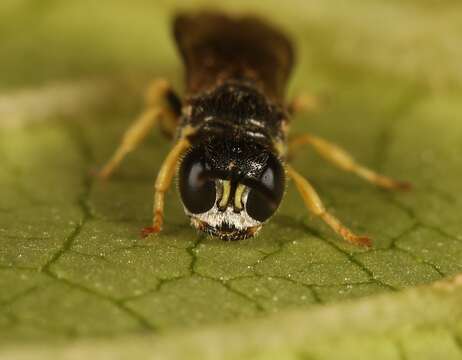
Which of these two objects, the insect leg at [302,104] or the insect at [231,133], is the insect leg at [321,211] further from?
the insect leg at [302,104]

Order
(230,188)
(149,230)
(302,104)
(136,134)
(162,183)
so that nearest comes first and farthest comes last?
(230,188), (149,230), (162,183), (136,134), (302,104)

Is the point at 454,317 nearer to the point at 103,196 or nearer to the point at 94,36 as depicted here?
the point at 103,196

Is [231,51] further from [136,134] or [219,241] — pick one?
[219,241]

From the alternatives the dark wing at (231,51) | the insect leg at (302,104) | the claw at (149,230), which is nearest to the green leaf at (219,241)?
the claw at (149,230)

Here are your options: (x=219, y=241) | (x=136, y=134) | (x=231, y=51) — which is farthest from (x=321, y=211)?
(x=231, y=51)

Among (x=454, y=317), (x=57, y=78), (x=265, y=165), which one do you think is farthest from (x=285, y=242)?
(x=57, y=78)

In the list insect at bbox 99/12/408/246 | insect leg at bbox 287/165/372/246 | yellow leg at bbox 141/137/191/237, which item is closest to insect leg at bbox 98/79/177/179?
insect at bbox 99/12/408/246

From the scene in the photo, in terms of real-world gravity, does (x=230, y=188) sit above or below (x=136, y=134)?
above
